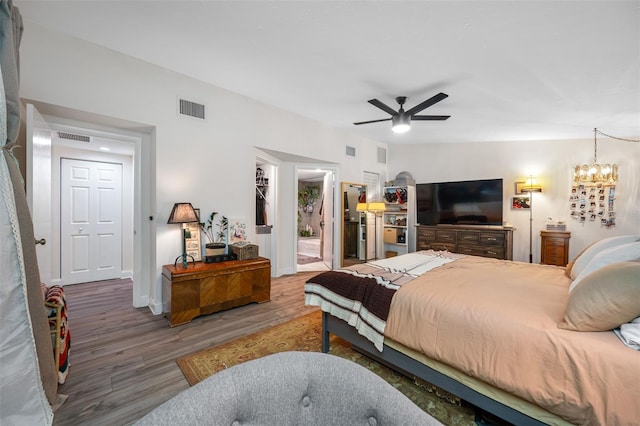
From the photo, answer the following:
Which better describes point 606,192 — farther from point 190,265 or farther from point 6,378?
point 6,378

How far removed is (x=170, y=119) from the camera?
3.20m

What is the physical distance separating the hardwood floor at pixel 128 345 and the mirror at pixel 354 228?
8.32ft

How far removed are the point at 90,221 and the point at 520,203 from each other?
7496mm

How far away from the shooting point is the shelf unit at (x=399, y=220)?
5.88 meters

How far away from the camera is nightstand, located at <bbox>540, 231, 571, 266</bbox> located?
4.45 meters

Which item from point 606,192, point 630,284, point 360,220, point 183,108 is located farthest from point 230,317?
point 606,192

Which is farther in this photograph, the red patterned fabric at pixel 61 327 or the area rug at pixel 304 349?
the red patterned fabric at pixel 61 327

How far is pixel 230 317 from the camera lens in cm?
311

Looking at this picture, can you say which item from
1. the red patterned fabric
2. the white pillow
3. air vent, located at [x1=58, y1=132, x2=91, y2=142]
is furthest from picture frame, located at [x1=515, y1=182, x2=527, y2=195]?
air vent, located at [x1=58, y1=132, x2=91, y2=142]

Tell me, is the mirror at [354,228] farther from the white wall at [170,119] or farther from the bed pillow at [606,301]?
the bed pillow at [606,301]

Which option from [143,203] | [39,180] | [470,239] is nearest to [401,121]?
[470,239]

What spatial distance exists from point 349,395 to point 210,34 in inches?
113

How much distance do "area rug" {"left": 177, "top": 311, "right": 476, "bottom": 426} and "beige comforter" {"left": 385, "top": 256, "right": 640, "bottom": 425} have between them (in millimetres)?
411

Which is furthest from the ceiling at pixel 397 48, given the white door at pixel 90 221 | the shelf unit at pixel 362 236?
the shelf unit at pixel 362 236
